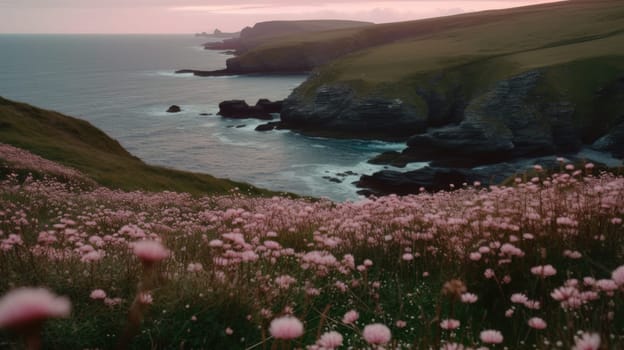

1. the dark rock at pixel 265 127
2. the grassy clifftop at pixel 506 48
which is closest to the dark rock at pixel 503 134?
the grassy clifftop at pixel 506 48

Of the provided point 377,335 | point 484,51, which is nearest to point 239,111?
point 484,51

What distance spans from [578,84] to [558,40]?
40.3 m

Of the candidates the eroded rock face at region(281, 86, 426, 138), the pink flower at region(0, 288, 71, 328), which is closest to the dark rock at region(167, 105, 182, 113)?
the eroded rock face at region(281, 86, 426, 138)

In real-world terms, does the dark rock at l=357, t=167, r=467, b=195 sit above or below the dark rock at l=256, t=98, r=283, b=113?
below

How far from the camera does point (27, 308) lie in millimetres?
1092

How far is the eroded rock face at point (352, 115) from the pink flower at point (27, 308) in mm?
84668

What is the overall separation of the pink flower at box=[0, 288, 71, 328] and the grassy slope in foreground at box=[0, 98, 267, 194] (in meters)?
35.7

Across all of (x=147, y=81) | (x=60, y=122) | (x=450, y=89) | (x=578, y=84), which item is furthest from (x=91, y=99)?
(x=578, y=84)

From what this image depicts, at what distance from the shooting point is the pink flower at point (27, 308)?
1067 mm

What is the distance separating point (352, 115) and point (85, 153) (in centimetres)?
5267

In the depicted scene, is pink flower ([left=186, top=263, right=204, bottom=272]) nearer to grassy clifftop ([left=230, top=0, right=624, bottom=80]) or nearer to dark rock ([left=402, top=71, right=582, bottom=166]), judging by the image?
dark rock ([left=402, top=71, right=582, bottom=166])

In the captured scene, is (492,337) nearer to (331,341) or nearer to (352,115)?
(331,341)

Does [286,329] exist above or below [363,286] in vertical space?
above

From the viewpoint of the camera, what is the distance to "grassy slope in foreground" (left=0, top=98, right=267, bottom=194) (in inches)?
1576
